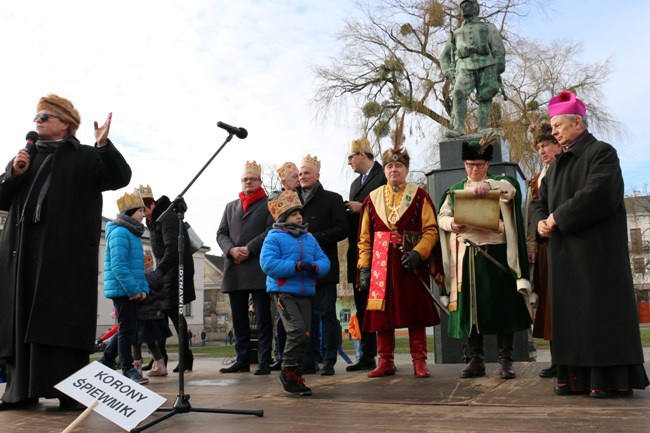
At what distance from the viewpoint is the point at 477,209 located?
18.8 ft

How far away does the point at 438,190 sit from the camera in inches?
305

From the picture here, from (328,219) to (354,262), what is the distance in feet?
1.88

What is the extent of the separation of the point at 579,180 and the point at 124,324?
13.7 feet

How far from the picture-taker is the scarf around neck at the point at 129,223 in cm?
659

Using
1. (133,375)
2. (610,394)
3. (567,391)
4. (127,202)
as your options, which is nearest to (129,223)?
(127,202)

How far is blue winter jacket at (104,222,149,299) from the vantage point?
247 inches

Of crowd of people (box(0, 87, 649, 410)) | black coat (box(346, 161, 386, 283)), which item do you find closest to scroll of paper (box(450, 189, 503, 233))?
crowd of people (box(0, 87, 649, 410))

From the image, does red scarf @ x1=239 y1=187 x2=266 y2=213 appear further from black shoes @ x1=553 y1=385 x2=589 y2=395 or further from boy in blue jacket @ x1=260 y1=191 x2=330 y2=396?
black shoes @ x1=553 y1=385 x2=589 y2=395

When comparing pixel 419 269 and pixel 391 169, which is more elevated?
pixel 391 169

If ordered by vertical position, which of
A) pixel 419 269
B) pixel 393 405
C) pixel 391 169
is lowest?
pixel 393 405

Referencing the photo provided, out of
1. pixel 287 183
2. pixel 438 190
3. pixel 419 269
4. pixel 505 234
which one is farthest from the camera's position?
pixel 438 190

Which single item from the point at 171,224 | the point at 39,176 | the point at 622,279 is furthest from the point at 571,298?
the point at 171,224

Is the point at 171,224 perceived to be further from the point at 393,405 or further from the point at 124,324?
the point at 393,405

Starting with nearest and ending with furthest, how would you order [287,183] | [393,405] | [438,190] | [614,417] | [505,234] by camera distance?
[614,417]
[393,405]
[505,234]
[287,183]
[438,190]
